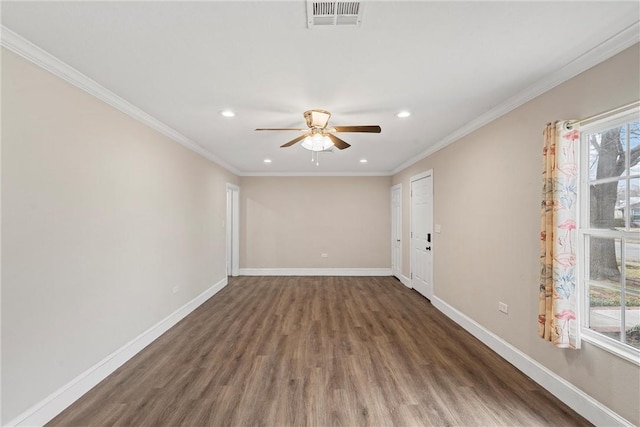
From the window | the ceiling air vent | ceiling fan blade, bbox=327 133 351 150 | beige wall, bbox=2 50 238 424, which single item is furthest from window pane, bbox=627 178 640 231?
beige wall, bbox=2 50 238 424

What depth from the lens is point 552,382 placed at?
219 cm

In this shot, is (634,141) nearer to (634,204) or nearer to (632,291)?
(634,204)

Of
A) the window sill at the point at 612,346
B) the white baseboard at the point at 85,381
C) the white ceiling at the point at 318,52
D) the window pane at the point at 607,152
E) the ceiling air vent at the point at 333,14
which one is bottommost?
the white baseboard at the point at 85,381

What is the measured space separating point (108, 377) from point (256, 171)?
471cm

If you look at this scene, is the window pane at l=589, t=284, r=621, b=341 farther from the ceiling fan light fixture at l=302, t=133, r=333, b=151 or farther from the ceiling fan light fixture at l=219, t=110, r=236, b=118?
the ceiling fan light fixture at l=219, t=110, r=236, b=118

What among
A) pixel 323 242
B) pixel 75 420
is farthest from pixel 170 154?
pixel 323 242

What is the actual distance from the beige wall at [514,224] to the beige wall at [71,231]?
12.5 ft

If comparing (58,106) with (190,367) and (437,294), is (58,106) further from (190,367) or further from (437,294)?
(437,294)

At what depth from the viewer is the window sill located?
66.0 inches

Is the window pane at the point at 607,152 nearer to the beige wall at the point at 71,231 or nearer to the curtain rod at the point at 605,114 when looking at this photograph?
the curtain rod at the point at 605,114

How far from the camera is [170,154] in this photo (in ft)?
11.6

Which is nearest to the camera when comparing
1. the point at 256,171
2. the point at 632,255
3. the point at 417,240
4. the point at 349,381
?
the point at 632,255

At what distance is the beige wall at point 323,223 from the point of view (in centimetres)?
666

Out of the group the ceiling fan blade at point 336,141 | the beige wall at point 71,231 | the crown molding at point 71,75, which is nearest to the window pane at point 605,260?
the ceiling fan blade at point 336,141
